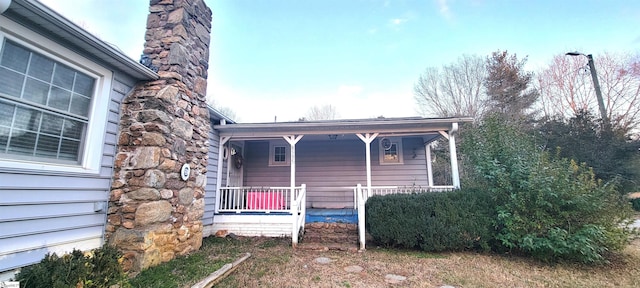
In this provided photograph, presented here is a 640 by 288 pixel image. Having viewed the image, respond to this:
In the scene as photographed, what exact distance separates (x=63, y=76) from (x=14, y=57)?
469 mm

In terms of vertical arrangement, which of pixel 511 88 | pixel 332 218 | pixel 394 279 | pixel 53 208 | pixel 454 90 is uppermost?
pixel 454 90

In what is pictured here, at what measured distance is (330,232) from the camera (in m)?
6.06

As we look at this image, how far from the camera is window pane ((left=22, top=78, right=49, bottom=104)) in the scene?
2.58 meters

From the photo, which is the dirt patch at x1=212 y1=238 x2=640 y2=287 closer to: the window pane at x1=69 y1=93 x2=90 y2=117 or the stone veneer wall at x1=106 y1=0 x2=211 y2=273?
the stone veneer wall at x1=106 y1=0 x2=211 y2=273

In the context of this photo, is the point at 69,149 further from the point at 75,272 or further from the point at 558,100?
the point at 558,100

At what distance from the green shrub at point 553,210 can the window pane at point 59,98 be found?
21.2 feet

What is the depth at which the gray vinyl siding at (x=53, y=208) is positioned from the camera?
2.39 meters

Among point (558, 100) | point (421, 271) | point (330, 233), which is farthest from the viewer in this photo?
point (558, 100)

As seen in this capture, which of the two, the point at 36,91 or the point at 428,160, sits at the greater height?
the point at 36,91

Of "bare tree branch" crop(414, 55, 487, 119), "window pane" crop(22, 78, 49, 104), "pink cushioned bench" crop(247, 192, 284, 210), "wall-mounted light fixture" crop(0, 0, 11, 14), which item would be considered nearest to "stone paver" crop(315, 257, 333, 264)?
"pink cushioned bench" crop(247, 192, 284, 210)

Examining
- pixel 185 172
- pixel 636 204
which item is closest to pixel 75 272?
pixel 185 172

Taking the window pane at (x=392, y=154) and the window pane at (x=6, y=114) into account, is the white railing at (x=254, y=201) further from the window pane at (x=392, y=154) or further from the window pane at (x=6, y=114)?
the window pane at (x=6, y=114)

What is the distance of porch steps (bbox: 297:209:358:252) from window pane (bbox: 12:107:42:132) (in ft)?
13.7

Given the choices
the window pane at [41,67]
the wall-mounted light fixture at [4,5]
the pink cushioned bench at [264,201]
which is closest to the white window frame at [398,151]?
the pink cushioned bench at [264,201]
